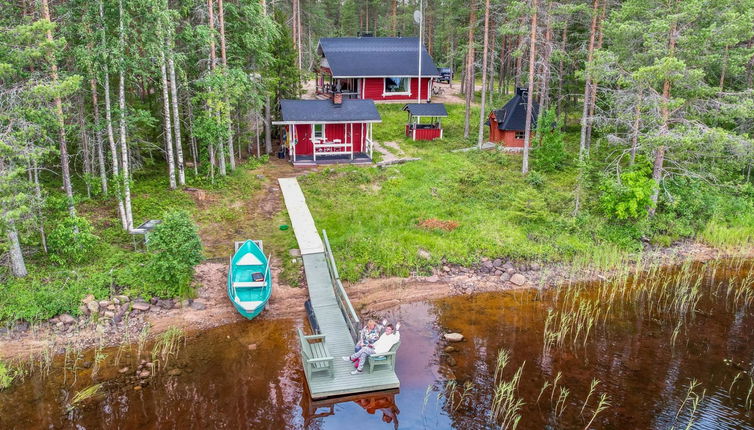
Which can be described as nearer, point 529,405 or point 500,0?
point 529,405

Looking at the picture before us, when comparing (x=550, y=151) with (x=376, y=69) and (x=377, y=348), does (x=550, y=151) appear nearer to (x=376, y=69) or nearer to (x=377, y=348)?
(x=376, y=69)

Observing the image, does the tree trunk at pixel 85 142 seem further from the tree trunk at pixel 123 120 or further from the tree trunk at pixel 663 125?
the tree trunk at pixel 663 125

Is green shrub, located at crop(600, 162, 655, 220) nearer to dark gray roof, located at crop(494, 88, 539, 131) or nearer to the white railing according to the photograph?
dark gray roof, located at crop(494, 88, 539, 131)

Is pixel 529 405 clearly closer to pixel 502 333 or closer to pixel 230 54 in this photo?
pixel 502 333

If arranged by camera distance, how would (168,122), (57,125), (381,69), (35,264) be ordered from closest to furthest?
(57,125), (35,264), (168,122), (381,69)

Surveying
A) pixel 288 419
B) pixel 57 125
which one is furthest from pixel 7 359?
pixel 288 419

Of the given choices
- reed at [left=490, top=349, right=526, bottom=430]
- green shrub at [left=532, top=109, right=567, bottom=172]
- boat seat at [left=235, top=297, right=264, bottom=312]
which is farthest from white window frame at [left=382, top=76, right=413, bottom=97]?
reed at [left=490, top=349, right=526, bottom=430]
